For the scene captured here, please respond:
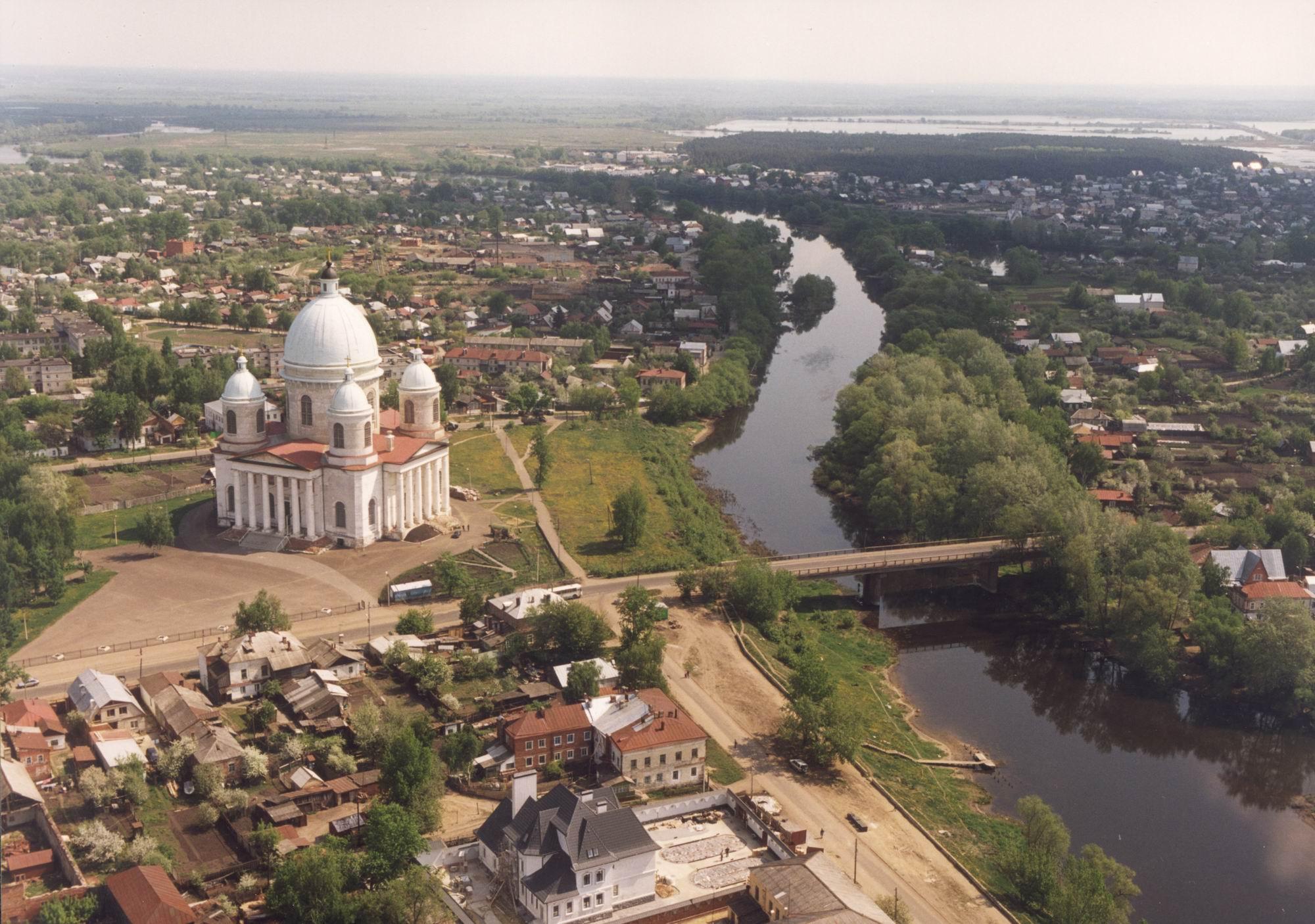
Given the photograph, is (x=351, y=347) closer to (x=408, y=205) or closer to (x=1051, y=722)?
(x=1051, y=722)

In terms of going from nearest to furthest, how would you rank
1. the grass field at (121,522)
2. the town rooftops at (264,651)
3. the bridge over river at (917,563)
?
the town rooftops at (264,651) → the bridge over river at (917,563) → the grass field at (121,522)

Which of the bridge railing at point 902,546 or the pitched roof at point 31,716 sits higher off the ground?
the pitched roof at point 31,716

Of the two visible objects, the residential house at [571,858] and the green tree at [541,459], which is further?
the green tree at [541,459]

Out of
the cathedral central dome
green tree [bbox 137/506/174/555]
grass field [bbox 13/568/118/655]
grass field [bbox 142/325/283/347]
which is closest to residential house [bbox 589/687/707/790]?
grass field [bbox 13/568/118/655]

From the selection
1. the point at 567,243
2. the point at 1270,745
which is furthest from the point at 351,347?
the point at 567,243

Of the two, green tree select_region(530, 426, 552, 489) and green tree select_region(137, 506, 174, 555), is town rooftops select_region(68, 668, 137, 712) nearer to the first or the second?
green tree select_region(137, 506, 174, 555)

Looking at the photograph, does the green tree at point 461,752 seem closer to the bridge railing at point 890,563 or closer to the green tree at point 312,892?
the green tree at point 312,892

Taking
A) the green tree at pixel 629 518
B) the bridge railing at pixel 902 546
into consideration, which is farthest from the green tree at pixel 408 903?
the green tree at pixel 629 518
